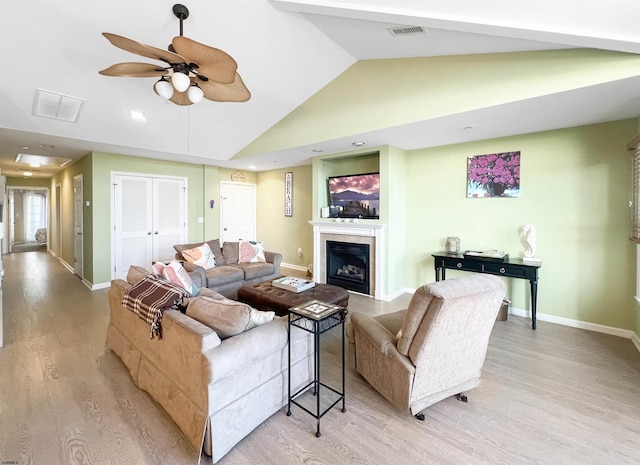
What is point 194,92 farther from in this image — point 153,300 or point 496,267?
point 496,267

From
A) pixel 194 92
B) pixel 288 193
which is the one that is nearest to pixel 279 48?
pixel 194 92

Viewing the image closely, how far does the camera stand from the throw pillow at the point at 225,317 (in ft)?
5.66

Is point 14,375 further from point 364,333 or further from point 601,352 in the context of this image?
point 601,352

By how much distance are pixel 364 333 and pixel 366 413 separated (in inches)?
20.5

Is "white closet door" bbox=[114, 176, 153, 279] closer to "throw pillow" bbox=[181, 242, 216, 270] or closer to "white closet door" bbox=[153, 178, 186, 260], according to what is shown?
"white closet door" bbox=[153, 178, 186, 260]

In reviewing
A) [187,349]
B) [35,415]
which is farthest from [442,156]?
[35,415]

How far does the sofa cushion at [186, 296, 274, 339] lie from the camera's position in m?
1.73

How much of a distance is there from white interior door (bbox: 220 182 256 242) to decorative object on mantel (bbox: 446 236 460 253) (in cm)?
481

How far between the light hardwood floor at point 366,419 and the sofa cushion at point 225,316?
667 millimetres

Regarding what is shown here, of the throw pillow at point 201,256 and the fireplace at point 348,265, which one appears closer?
the throw pillow at point 201,256

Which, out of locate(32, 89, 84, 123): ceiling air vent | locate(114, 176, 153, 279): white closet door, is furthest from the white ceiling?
locate(114, 176, 153, 279): white closet door

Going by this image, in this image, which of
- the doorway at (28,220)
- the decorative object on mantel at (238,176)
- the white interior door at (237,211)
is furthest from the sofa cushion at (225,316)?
the doorway at (28,220)

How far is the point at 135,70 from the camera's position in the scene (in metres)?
2.13

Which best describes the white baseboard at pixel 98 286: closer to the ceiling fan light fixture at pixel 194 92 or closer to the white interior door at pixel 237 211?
the white interior door at pixel 237 211
